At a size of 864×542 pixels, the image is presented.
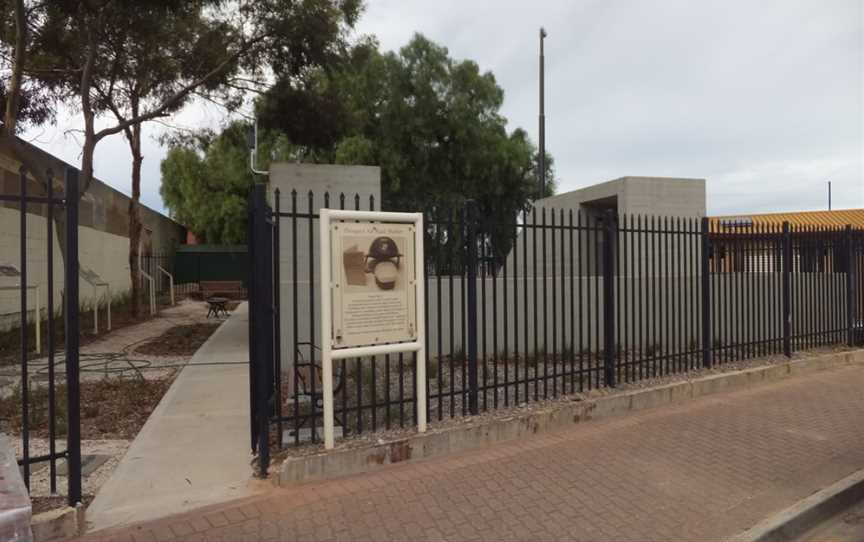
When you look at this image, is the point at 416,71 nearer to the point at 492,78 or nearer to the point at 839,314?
the point at 492,78

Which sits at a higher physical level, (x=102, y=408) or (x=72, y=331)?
(x=72, y=331)

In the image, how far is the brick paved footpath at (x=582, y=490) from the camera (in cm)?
358

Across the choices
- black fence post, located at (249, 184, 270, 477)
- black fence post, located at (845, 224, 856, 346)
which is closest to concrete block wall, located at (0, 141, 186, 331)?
Answer: black fence post, located at (249, 184, 270, 477)

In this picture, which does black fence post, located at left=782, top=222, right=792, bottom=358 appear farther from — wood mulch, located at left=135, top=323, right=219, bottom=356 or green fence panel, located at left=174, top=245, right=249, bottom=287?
green fence panel, located at left=174, top=245, right=249, bottom=287

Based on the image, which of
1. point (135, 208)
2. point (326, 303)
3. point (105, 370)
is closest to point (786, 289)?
point (326, 303)

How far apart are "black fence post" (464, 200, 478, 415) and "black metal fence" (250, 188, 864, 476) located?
0.01 meters

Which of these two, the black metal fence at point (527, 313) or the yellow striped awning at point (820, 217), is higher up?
the yellow striped awning at point (820, 217)

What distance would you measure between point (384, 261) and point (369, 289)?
0.25m

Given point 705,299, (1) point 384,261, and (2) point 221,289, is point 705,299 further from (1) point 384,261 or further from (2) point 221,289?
(2) point 221,289

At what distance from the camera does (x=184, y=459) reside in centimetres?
464

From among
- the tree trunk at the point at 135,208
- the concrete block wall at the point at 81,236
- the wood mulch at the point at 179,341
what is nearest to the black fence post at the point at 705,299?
the concrete block wall at the point at 81,236

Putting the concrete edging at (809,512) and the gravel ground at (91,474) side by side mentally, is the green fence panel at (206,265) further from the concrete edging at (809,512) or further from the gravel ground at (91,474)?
the concrete edging at (809,512)

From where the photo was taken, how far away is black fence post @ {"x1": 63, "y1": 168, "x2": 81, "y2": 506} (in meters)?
3.54

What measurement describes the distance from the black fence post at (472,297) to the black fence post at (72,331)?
3021 millimetres
